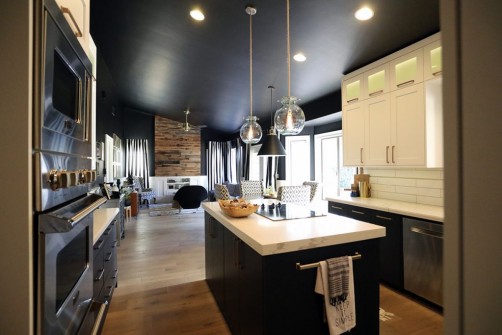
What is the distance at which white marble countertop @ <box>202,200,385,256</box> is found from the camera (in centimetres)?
139

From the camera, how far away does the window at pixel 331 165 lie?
4605 millimetres

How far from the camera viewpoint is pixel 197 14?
8.20 feet

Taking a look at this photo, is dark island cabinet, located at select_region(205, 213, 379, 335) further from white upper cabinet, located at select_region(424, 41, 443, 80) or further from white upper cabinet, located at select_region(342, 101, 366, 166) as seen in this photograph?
white upper cabinet, located at select_region(342, 101, 366, 166)

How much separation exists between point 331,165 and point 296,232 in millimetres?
3610

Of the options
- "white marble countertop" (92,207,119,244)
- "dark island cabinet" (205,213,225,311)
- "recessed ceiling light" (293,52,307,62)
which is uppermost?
"recessed ceiling light" (293,52,307,62)

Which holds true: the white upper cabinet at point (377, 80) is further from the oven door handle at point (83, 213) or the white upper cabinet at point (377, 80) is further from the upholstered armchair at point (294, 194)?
the oven door handle at point (83, 213)

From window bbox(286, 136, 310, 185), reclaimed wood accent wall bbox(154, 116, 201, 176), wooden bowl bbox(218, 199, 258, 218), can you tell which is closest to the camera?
wooden bowl bbox(218, 199, 258, 218)

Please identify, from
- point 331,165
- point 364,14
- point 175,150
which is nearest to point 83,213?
point 364,14

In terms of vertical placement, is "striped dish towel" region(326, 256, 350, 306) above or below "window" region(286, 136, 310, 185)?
below

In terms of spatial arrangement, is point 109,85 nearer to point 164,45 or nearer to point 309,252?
point 164,45

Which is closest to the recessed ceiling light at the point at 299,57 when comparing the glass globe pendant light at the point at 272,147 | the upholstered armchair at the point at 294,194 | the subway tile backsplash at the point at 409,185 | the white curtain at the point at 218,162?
the glass globe pendant light at the point at 272,147

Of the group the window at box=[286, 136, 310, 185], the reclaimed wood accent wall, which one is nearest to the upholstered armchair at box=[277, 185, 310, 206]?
the window at box=[286, 136, 310, 185]

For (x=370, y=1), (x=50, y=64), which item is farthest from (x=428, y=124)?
(x=50, y=64)

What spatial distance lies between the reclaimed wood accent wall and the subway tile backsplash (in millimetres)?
6477
